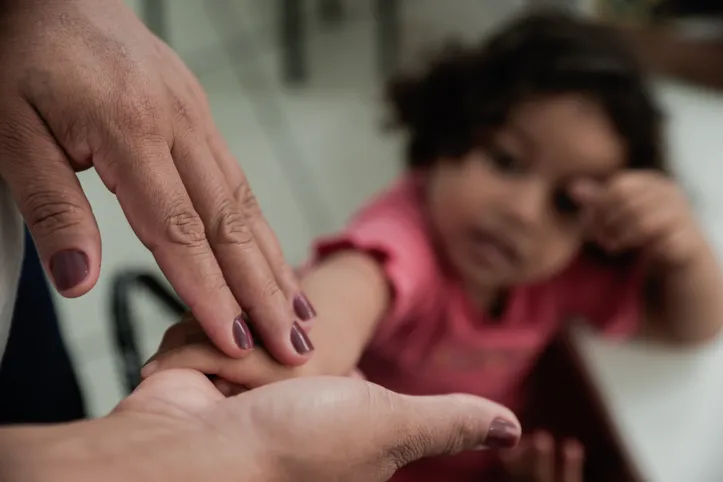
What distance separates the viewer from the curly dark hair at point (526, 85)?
728mm

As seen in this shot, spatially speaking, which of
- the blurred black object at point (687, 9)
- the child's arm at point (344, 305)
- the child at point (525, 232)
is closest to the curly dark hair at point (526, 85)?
the child at point (525, 232)

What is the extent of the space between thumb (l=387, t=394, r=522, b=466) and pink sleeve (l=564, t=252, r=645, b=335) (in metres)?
0.47

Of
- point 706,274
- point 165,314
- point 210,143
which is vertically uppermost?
point 210,143

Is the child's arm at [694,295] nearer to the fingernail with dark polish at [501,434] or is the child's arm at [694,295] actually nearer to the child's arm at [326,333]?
the child's arm at [326,333]

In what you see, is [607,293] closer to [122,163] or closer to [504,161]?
[504,161]

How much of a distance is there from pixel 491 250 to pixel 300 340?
364 millimetres

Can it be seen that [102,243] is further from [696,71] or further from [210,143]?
[696,71]

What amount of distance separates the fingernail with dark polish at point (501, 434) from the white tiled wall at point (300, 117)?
0.19 metres

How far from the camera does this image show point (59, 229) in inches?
11.9

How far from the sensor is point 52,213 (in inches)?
12.0

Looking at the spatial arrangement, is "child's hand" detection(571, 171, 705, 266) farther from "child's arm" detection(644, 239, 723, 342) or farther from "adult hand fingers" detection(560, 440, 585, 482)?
"adult hand fingers" detection(560, 440, 585, 482)

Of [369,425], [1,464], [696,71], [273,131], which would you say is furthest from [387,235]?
[696,71]

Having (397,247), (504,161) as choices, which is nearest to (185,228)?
(397,247)

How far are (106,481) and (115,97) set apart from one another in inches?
7.2
